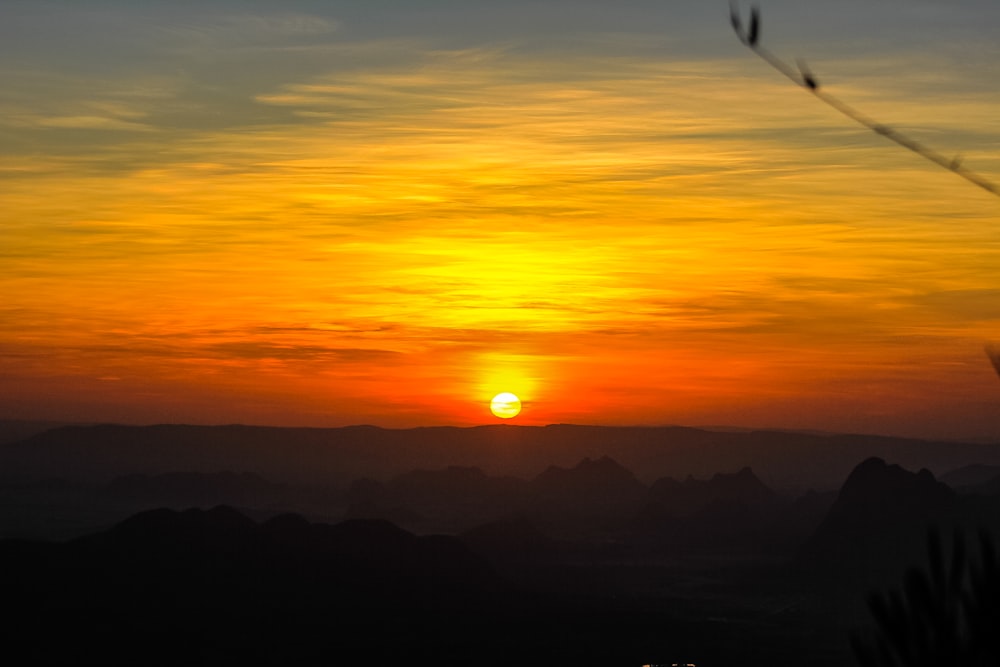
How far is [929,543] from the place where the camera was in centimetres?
1320

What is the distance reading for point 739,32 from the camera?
1187cm

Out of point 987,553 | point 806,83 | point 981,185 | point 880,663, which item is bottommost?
point 880,663

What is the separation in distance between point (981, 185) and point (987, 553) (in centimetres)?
495

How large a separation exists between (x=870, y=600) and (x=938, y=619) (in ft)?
2.43

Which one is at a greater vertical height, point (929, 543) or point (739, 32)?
point (739, 32)

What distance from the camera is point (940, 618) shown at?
46.2 feet

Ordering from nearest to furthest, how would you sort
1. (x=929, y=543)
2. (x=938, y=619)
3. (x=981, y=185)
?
(x=981, y=185) → (x=929, y=543) → (x=938, y=619)

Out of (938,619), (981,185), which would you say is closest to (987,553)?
(938,619)

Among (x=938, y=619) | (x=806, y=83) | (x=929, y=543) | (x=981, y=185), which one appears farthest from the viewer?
(x=938, y=619)

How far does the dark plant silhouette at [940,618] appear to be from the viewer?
1370 cm

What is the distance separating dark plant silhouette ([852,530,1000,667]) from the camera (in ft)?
45.0

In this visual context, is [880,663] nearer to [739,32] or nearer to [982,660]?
[982,660]

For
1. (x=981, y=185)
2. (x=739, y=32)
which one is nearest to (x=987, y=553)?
(x=981, y=185)

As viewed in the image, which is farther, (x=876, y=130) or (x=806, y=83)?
(x=806, y=83)
